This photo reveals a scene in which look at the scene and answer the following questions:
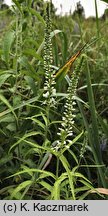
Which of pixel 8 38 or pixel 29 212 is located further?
pixel 8 38

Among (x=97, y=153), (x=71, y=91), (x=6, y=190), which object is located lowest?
(x=6, y=190)

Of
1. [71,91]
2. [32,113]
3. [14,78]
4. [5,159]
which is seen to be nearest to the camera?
[71,91]

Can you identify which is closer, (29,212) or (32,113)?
(29,212)

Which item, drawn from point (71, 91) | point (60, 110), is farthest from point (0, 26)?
point (71, 91)

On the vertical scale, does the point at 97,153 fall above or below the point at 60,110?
below

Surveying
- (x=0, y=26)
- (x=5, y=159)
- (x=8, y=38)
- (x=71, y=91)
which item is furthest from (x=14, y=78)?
(x=0, y=26)

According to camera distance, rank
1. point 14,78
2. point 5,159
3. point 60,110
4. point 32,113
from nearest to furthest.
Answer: point 5,159
point 32,113
point 14,78
point 60,110

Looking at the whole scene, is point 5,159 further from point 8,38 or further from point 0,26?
point 0,26

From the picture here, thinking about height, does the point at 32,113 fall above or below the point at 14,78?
below

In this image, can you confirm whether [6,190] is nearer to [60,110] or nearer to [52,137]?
[52,137]
